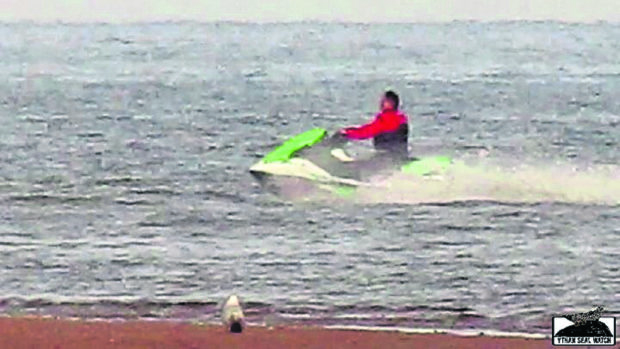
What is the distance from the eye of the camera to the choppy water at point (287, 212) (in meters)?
13.3

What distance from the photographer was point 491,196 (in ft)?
71.3

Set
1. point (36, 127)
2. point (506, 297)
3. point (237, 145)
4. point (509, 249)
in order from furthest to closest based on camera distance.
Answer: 1. point (36, 127)
2. point (237, 145)
3. point (509, 249)
4. point (506, 297)

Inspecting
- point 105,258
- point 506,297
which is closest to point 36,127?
point 105,258

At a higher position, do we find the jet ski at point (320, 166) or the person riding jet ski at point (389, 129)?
the person riding jet ski at point (389, 129)

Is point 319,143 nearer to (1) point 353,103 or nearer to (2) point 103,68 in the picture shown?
(1) point 353,103

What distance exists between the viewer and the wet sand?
955cm

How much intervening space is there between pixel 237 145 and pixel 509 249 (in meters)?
14.4

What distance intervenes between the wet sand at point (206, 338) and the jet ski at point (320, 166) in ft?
34.9

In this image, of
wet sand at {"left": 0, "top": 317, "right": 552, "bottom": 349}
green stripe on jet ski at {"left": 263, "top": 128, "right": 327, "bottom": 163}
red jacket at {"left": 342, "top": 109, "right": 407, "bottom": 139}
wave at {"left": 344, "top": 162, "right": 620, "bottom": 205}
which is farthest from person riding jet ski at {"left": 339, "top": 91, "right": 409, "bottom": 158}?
wet sand at {"left": 0, "top": 317, "right": 552, "bottom": 349}

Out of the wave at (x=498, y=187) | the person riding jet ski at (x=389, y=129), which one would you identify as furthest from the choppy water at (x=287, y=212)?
the person riding jet ski at (x=389, y=129)

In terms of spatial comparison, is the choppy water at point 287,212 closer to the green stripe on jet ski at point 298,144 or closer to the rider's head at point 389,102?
the green stripe on jet ski at point 298,144

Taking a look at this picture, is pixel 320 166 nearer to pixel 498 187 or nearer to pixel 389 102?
pixel 389 102

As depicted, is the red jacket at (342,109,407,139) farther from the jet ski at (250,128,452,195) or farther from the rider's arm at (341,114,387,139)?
the jet ski at (250,128,452,195)

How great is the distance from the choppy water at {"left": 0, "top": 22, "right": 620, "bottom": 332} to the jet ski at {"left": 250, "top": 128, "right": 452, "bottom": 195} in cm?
30
